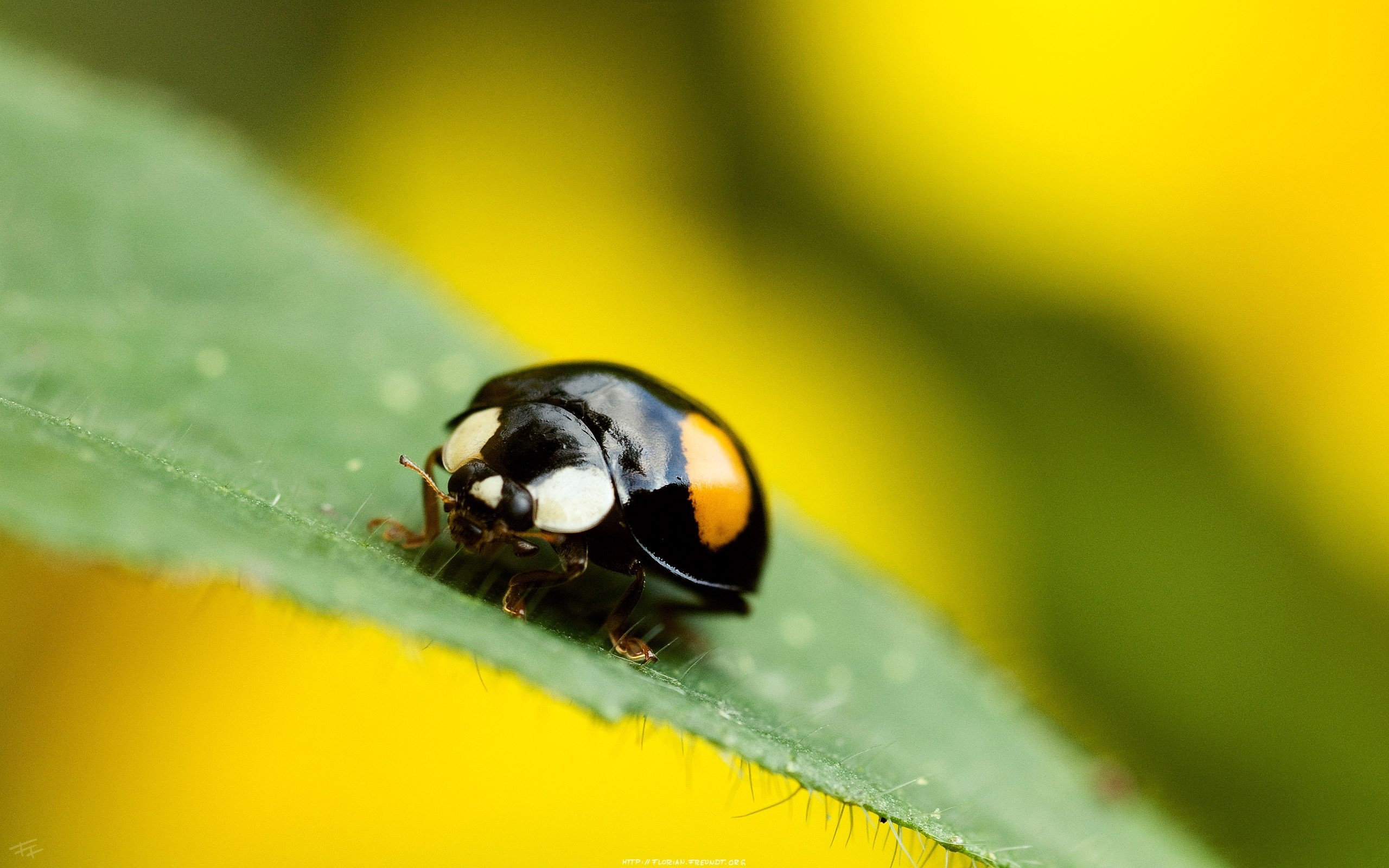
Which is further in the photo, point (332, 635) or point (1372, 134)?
point (1372, 134)

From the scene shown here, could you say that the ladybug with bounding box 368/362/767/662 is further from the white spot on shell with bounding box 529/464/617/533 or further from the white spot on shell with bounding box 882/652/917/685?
the white spot on shell with bounding box 882/652/917/685

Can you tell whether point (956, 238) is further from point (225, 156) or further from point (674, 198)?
point (225, 156)

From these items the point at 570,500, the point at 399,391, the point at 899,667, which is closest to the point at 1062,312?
the point at 899,667

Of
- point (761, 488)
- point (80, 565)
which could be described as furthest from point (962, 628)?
point (80, 565)

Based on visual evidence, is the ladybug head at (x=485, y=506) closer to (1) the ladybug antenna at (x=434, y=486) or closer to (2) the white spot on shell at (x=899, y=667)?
(1) the ladybug antenna at (x=434, y=486)

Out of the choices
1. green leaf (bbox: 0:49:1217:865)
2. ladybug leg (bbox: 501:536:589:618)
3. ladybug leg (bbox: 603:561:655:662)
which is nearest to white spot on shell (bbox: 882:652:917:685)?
green leaf (bbox: 0:49:1217:865)

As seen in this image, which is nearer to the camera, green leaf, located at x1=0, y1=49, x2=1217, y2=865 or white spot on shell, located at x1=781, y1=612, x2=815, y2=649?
green leaf, located at x1=0, y1=49, x2=1217, y2=865

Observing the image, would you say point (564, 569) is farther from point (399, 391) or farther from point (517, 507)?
point (399, 391)

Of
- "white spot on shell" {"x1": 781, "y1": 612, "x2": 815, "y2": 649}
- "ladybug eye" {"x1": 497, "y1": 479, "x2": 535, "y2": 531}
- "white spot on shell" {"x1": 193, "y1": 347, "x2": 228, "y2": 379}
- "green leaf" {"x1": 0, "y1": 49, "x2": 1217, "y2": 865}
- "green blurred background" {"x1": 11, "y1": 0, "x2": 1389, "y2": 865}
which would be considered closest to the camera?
"green leaf" {"x1": 0, "y1": 49, "x2": 1217, "y2": 865}
